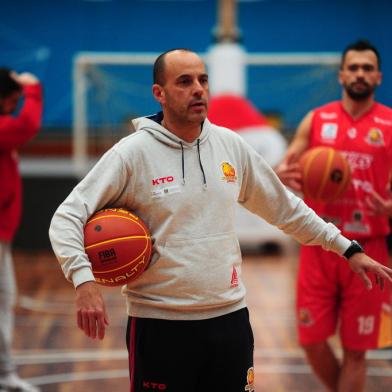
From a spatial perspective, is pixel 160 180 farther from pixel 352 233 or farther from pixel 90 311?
pixel 352 233

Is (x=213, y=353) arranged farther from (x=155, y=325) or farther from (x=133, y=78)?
(x=133, y=78)

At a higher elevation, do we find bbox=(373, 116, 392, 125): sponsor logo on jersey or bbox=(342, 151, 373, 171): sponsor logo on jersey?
bbox=(373, 116, 392, 125): sponsor logo on jersey

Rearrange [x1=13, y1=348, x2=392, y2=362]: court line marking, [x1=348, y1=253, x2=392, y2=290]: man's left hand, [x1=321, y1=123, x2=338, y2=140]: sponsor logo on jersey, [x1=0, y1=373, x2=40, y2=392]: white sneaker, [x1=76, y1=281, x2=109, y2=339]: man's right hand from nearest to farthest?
1. [x1=76, y1=281, x2=109, y2=339]: man's right hand
2. [x1=348, y1=253, x2=392, y2=290]: man's left hand
3. [x1=321, y1=123, x2=338, y2=140]: sponsor logo on jersey
4. [x1=0, y1=373, x2=40, y2=392]: white sneaker
5. [x1=13, y1=348, x2=392, y2=362]: court line marking

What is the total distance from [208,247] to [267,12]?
13.8 m

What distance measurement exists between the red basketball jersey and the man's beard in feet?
0.37

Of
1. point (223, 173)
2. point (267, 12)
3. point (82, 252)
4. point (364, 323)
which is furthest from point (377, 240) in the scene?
point (267, 12)

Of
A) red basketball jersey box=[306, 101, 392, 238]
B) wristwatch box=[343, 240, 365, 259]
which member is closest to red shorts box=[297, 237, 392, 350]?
red basketball jersey box=[306, 101, 392, 238]

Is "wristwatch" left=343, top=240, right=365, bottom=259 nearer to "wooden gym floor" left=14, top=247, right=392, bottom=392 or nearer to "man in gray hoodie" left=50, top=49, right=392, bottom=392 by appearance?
"man in gray hoodie" left=50, top=49, right=392, bottom=392

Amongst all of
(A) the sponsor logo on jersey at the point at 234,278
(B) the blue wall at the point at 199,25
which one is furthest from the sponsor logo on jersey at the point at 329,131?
(B) the blue wall at the point at 199,25

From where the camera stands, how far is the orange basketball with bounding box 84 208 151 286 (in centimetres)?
318

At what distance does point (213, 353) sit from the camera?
329 centimetres

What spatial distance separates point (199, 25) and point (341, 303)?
40.0 ft

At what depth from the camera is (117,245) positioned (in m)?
3.21

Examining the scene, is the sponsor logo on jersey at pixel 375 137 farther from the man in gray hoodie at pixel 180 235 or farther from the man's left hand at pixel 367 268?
the man in gray hoodie at pixel 180 235
